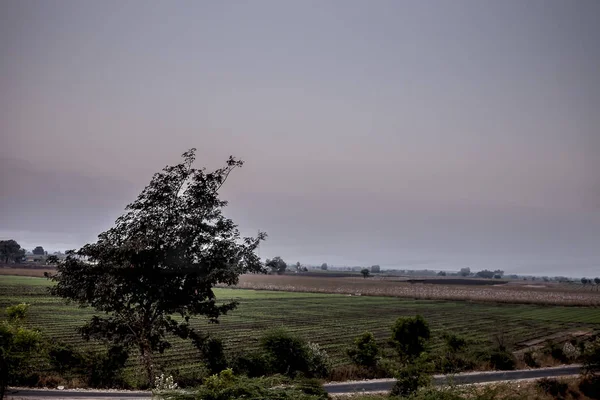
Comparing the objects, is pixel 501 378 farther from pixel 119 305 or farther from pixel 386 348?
pixel 119 305

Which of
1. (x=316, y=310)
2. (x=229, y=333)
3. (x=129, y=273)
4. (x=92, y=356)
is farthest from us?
(x=316, y=310)

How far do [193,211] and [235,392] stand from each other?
13014 millimetres

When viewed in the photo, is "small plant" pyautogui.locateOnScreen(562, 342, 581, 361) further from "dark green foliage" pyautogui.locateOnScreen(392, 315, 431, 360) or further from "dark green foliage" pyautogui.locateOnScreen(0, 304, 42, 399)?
"dark green foliage" pyautogui.locateOnScreen(0, 304, 42, 399)

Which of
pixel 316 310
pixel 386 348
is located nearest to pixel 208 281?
pixel 386 348

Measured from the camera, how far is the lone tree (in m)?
22.8

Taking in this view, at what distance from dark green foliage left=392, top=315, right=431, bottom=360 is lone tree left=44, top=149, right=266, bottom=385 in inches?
501

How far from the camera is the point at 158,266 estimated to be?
23203 millimetres

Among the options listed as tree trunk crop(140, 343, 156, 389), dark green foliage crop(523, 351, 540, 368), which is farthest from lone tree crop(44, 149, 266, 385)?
dark green foliage crop(523, 351, 540, 368)

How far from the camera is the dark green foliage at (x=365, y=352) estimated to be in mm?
32219

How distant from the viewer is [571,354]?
3894 cm

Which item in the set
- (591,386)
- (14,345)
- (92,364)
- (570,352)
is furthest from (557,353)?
(14,345)

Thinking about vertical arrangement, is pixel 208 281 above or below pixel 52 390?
above

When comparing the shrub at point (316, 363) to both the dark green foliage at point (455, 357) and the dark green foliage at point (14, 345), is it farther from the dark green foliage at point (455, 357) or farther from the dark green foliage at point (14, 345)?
the dark green foliage at point (14, 345)

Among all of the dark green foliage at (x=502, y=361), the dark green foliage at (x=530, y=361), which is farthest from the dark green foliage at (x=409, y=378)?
the dark green foliage at (x=530, y=361)
